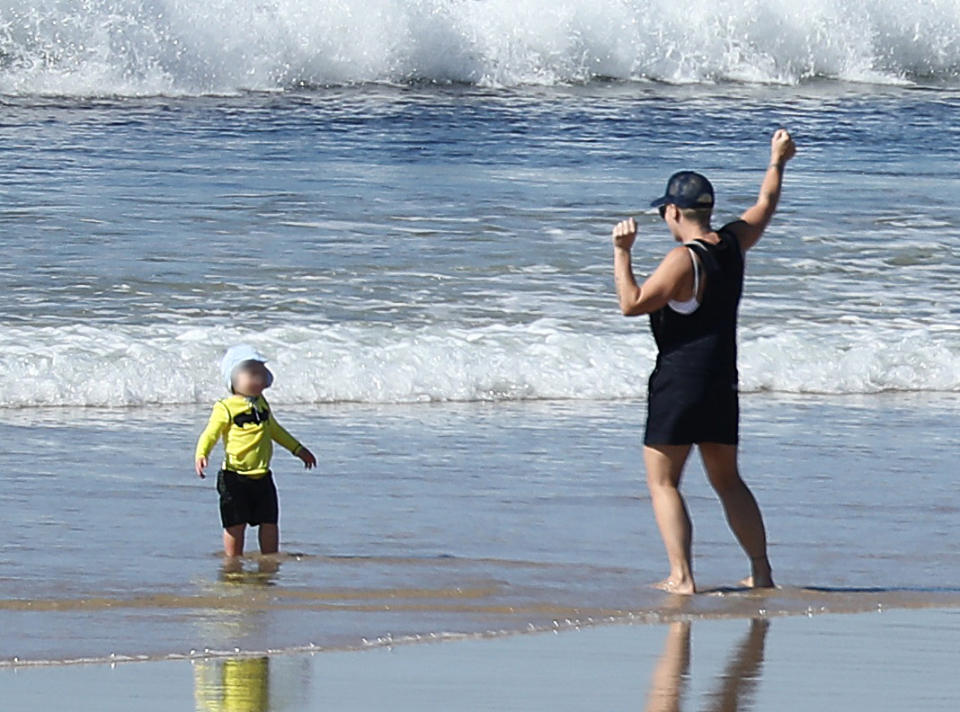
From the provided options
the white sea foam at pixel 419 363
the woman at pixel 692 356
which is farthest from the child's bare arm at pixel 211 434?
the white sea foam at pixel 419 363

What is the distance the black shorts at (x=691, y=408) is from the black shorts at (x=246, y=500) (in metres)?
1.34

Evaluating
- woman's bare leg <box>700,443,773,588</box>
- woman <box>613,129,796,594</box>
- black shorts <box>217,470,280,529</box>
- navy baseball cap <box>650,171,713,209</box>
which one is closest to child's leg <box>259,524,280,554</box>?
black shorts <box>217,470,280,529</box>

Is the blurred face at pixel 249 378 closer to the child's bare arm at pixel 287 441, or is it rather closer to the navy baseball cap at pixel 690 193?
the child's bare arm at pixel 287 441

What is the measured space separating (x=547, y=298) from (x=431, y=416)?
2.67 m

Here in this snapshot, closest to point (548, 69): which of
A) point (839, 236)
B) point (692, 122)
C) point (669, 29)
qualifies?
A: point (669, 29)

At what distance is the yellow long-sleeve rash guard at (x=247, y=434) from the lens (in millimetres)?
6570

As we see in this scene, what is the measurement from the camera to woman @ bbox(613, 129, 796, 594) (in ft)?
18.9

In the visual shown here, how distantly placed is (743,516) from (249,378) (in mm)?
1709

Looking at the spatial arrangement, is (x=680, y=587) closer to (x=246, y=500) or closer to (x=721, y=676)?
(x=721, y=676)

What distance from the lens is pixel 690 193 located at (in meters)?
5.82

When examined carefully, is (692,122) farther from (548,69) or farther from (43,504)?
(43,504)

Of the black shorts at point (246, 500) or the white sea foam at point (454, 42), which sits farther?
the white sea foam at point (454, 42)

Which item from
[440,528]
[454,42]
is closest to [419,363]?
[440,528]

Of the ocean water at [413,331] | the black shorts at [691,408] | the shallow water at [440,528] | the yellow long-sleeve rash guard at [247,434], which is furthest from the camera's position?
the yellow long-sleeve rash guard at [247,434]
